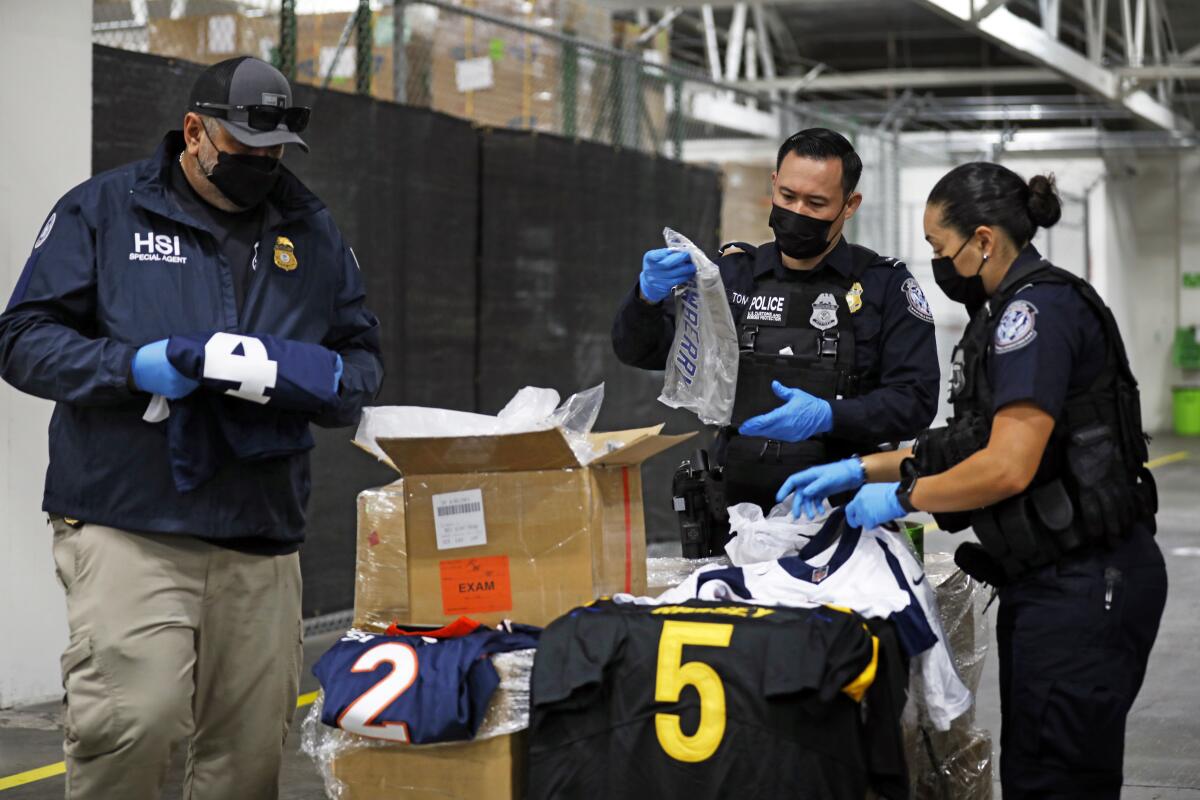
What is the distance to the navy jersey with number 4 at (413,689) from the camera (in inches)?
112

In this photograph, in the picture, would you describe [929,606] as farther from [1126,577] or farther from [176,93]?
[176,93]

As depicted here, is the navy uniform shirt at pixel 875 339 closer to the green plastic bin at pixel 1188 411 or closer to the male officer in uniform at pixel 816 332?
the male officer in uniform at pixel 816 332

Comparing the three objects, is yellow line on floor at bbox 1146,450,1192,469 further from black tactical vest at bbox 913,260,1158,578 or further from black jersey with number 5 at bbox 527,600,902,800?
black jersey with number 5 at bbox 527,600,902,800

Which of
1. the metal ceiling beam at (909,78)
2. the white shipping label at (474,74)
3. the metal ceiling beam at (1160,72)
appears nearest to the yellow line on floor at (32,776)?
the white shipping label at (474,74)

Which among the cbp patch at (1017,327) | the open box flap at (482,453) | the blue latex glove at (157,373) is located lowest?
the open box flap at (482,453)

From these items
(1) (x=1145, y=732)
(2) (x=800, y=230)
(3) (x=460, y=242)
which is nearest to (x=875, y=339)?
(2) (x=800, y=230)

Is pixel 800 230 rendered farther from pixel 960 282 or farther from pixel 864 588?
pixel 864 588

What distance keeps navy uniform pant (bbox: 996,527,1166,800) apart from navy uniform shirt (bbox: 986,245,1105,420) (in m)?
0.35

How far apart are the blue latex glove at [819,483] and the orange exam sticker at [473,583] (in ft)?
2.04

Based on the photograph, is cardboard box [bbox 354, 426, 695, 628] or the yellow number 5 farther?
cardboard box [bbox 354, 426, 695, 628]

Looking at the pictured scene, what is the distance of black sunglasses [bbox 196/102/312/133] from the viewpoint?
2969 mm

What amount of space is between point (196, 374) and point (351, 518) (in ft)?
13.0

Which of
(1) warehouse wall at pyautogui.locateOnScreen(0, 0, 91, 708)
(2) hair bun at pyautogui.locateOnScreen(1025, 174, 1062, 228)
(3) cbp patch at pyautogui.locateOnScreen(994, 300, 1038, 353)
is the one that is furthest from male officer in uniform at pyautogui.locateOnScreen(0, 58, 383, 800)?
(1) warehouse wall at pyautogui.locateOnScreen(0, 0, 91, 708)

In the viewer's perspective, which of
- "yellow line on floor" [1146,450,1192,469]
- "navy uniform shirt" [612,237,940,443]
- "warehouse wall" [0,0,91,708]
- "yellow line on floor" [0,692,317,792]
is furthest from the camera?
"yellow line on floor" [1146,450,1192,469]
